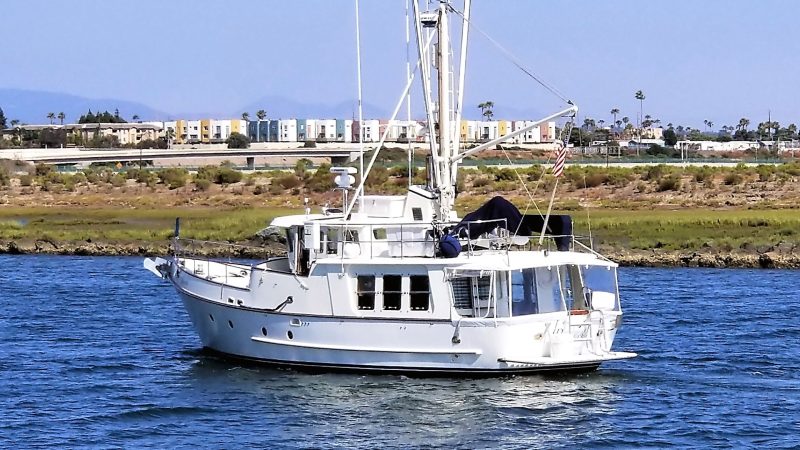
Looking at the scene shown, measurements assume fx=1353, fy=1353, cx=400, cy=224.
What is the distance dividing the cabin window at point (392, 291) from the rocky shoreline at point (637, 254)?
68.0 feet

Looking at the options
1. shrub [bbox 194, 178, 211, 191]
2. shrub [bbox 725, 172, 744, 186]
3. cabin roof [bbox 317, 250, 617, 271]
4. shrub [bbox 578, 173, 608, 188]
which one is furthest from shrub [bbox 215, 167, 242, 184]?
cabin roof [bbox 317, 250, 617, 271]

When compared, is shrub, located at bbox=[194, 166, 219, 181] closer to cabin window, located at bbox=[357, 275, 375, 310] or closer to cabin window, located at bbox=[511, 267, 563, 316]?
cabin window, located at bbox=[357, 275, 375, 310]

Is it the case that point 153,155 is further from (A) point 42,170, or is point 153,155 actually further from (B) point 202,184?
(B) point 202,184

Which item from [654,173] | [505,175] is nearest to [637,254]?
[654,173]

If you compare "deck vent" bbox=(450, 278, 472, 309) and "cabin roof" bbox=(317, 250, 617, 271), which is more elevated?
"cabin roof" bbox=(317, 250, 617, 271)

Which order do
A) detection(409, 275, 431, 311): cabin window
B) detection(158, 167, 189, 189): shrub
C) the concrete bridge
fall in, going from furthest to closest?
the concrete bridge → detection(158, 167, 189, 189): shrub → detection(409, 275, 431, 311): cabin window

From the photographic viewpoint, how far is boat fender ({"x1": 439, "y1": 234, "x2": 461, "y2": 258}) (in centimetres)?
3128

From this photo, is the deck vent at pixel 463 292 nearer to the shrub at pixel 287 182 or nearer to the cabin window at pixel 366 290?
the cabin window at pixel 366 290

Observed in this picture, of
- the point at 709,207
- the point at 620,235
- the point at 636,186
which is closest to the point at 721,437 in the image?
the point at 620,235

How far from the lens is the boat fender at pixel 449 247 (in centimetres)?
3128

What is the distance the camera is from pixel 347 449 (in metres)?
26.2

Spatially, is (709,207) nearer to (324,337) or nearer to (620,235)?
(620,235)

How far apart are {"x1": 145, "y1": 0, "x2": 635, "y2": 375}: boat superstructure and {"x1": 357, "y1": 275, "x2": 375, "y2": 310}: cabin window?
24mm

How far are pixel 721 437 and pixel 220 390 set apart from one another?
11.6 metres
